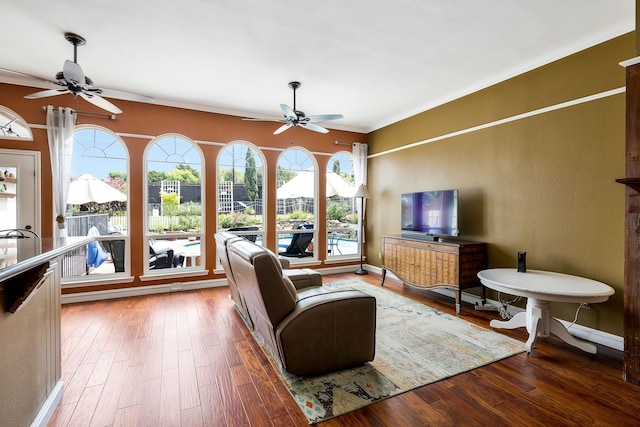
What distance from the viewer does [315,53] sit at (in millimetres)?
3256

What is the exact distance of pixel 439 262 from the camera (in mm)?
3959

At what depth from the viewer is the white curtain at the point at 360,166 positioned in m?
6.18

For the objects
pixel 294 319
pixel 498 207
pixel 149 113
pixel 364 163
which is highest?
pixel 149 113

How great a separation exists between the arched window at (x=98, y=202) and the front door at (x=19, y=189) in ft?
1.21

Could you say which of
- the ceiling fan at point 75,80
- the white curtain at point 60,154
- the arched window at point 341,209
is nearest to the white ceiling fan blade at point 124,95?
the ceiling fan at point 75,80

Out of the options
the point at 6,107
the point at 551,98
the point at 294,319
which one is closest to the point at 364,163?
the point at 551,98

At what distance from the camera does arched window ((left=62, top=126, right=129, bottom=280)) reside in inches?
171

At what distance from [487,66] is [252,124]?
11.9ft

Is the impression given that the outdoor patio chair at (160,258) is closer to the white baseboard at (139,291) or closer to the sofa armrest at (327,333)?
the white baseboard at (139,291)

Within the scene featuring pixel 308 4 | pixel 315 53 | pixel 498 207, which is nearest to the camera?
pixel 308 4

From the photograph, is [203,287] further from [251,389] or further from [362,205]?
[362,205]

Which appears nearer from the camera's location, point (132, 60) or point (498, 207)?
point (132, 60)

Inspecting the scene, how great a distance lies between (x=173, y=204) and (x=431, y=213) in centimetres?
400

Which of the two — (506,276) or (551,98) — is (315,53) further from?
(506,276)
